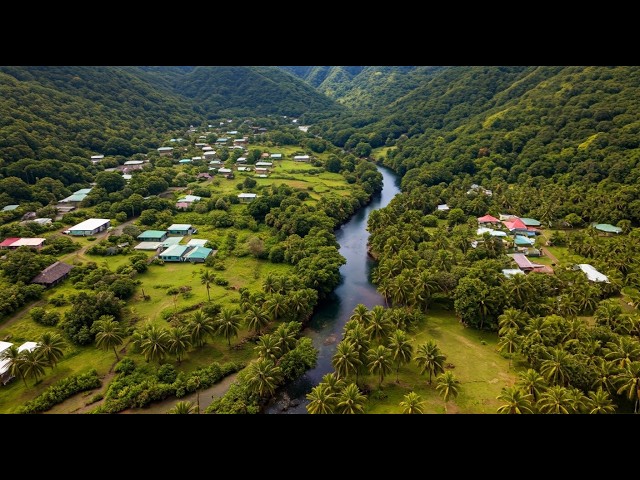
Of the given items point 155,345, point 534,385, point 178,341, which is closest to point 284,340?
point 178,341

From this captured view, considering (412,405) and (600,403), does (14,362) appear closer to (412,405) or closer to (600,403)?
(412,405)

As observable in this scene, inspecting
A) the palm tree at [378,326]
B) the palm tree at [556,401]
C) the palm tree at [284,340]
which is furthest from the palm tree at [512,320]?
the palm tree at [284,340]

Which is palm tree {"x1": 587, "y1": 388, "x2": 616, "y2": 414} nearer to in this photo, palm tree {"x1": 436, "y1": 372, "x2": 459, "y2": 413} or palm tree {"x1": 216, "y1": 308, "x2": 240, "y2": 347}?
palm tree {"x1": 436, "y1": 372, "x2": 459, "y2": 413}

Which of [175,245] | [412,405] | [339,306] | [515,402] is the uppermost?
[515,402]
